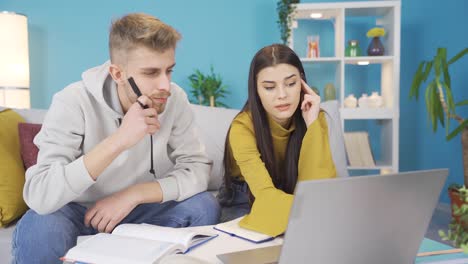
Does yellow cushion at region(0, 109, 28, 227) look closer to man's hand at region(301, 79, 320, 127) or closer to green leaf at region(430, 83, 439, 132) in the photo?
man's hand at region(301, 79, 320, 127)

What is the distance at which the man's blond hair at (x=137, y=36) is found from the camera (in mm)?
1204

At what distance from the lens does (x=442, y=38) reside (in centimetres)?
314

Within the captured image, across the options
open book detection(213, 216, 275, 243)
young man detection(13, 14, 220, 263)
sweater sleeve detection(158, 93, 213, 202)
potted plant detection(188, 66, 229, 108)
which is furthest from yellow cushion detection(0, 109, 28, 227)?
potted plant detection(188, 66, 229, 108)

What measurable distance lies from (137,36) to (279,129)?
0.57 m

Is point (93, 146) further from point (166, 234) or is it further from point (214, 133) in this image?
point (214, 133)

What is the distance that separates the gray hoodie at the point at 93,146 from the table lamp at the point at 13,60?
77.9 inches

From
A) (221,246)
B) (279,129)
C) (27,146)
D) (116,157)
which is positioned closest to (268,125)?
(279,129)

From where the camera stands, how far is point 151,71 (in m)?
1.20

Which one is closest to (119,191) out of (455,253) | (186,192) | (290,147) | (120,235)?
(186,192)

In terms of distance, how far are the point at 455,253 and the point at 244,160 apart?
67 centimetres

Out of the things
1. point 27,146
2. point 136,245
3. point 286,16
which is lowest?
point 136,245

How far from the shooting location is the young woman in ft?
4.39

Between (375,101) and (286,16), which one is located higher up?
(286,16)

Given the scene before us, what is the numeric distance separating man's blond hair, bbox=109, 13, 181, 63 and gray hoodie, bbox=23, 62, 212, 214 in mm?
119
